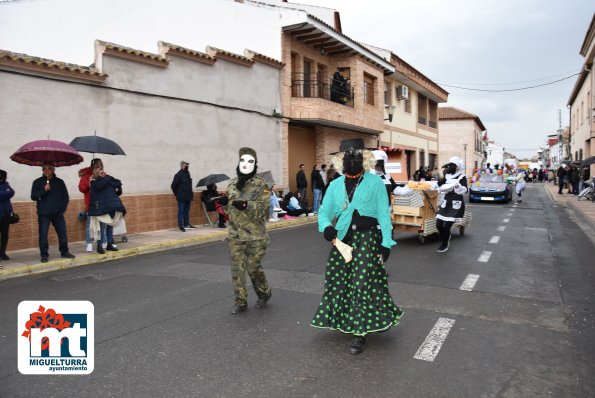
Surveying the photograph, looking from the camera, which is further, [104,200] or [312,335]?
[104,200]

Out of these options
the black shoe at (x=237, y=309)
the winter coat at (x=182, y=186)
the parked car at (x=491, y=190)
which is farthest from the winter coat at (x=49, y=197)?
the parked car at (x=491, y=190)

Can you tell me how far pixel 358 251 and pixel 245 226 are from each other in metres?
1.55

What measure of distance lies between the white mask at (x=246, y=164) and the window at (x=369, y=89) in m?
18.9

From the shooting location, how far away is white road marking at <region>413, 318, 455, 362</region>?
3971mm

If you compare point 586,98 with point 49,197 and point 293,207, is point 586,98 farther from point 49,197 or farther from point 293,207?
point 49,197

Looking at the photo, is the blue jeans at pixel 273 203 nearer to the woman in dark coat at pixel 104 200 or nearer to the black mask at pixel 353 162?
the woman in dark coat at pixel 104 200

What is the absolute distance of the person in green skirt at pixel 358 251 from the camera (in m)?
4.13

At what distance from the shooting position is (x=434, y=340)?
4.32 metres

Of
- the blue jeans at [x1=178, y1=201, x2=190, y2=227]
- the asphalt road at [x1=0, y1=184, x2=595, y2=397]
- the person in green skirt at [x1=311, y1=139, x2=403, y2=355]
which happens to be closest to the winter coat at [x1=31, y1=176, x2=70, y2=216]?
the asphalt road at [x1=0, y1=184, x2=595, y2=397]

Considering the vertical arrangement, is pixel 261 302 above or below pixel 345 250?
below

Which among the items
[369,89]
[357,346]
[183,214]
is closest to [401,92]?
[369,89]

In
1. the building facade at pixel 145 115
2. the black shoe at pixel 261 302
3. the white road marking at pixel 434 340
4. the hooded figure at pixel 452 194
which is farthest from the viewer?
the building facade at pixel 145 115

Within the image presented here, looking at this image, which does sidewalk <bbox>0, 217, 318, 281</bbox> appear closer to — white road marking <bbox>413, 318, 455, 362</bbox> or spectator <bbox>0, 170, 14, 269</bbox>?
spectator <bbox>0, 170, 14, 269</bbox>

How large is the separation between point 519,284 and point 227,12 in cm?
1468
